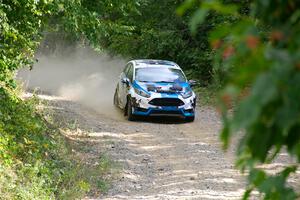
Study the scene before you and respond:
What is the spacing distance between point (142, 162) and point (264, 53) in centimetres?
948

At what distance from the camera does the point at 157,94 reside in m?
14.5

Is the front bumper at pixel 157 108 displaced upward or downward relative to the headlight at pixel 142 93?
downward

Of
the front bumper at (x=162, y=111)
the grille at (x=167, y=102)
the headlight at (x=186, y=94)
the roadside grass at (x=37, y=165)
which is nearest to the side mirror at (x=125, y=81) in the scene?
the front bumper at (x=162, y=111)

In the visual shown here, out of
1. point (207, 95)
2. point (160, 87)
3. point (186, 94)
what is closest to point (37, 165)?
point (160, 87)

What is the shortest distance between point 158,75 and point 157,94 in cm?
86

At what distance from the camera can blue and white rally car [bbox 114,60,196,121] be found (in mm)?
14469

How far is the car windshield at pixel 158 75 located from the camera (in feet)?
49.2

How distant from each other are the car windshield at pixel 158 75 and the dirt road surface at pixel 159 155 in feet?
3.86

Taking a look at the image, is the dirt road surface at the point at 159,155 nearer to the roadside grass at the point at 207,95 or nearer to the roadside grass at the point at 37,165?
the roadside grass at the point at 37,165

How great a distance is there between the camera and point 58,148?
1006cm

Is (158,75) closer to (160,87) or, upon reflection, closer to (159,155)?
(160,87)

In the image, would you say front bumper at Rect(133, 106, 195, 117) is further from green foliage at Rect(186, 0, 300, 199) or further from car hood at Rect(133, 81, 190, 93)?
green foliage at Rect(186, 0, 300, 199)

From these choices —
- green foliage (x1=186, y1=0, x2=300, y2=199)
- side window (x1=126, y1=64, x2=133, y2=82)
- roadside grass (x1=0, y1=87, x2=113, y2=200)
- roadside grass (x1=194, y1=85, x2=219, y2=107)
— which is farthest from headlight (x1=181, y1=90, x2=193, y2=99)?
green foliage (x1=186, y1=0, x2=300, y2=199)

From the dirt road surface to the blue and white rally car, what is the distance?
0.36m
